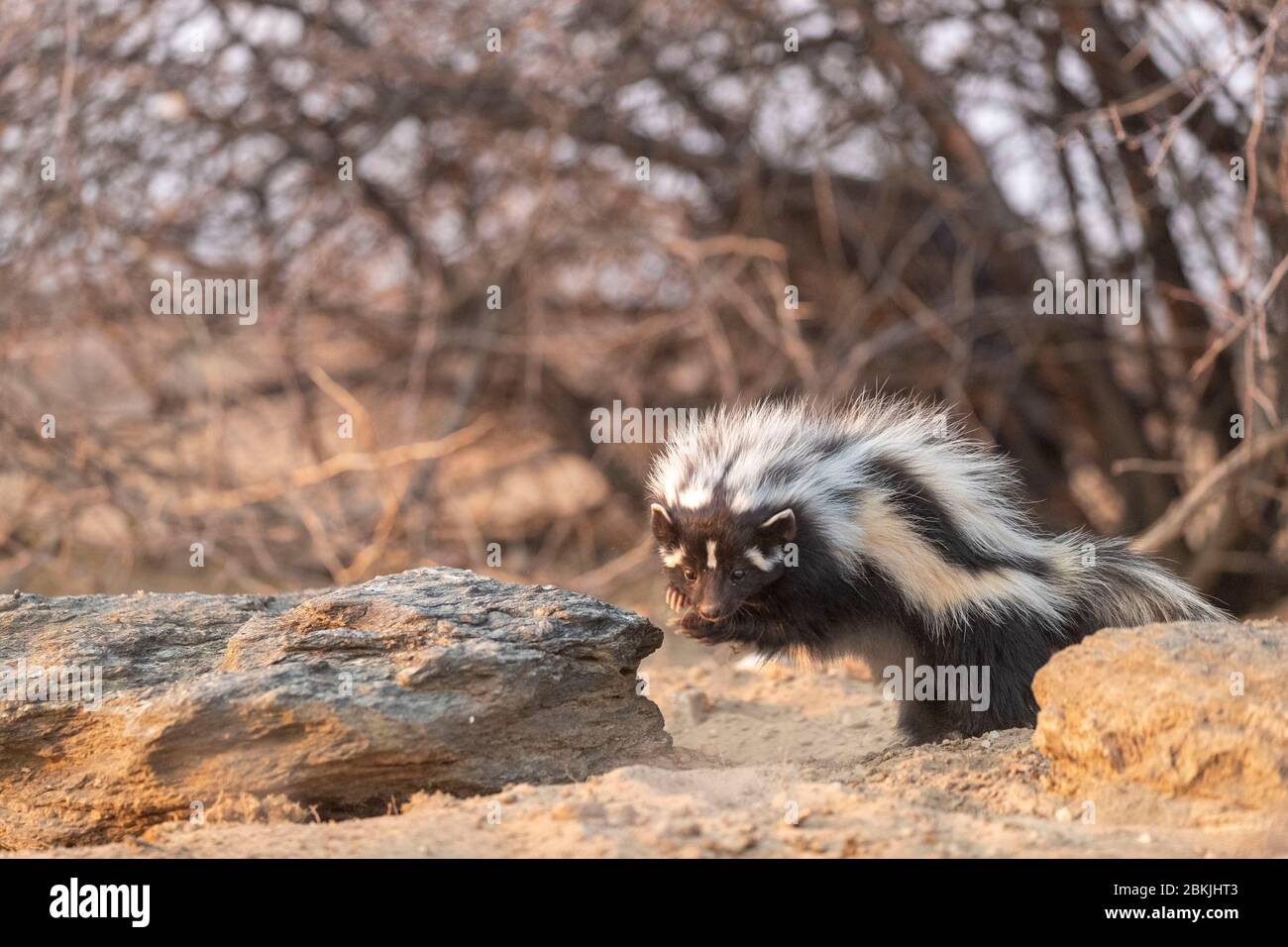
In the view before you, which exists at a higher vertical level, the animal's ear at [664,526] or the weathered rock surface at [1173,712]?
the animal's ear at [664,526]

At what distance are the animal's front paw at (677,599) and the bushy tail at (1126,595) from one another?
1.61 metres

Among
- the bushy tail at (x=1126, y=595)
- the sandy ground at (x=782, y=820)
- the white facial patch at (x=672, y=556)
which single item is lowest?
the sandy ground at (x=782, y=820)

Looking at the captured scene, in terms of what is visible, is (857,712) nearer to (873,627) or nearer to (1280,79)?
(873,627)

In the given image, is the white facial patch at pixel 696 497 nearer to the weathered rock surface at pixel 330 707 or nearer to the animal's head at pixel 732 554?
the animal's head at pixel 732 554

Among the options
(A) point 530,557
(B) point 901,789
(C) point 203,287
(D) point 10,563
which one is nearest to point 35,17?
(C) point 203,287

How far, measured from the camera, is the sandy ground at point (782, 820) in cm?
405

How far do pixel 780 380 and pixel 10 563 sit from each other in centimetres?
632

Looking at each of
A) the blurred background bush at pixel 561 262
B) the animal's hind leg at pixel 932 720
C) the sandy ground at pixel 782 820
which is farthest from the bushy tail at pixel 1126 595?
the blurred background bush at pixel 561 262

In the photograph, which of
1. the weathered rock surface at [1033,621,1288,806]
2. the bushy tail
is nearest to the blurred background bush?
the bushy tail

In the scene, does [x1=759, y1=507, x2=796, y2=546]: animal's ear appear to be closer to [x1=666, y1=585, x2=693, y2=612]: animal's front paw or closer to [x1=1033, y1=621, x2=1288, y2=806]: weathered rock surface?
[x1=666, y1=585, x2=693, y2=612]: animal's front paw

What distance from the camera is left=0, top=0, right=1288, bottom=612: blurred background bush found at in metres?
10.7

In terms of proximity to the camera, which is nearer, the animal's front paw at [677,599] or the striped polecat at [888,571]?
the striped polecat at [888,571]

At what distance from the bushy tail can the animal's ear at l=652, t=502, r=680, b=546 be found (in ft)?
5.50

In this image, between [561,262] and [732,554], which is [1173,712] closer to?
[732,554]
